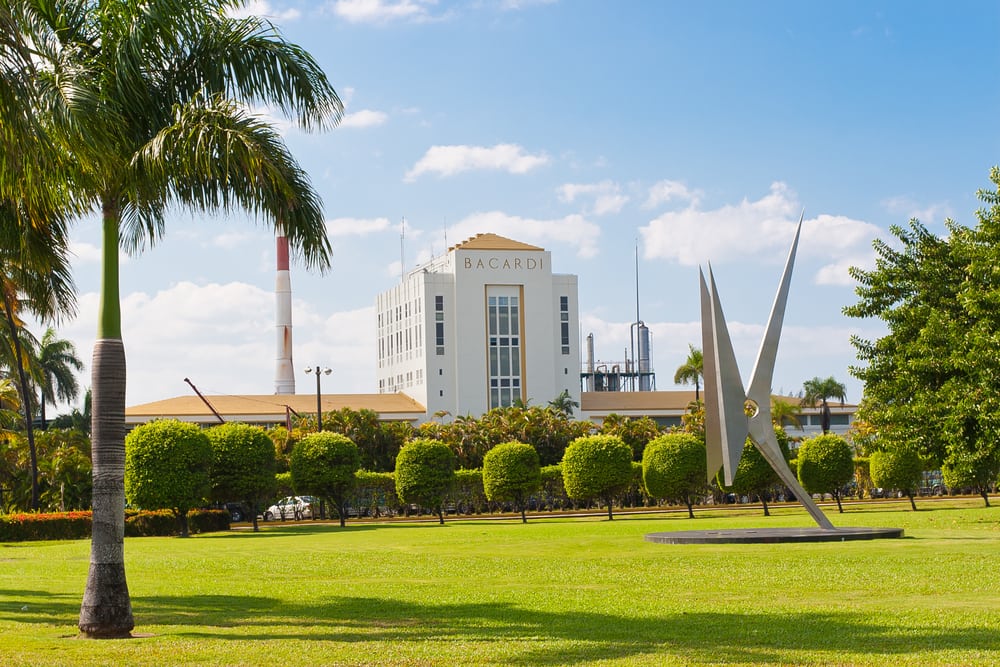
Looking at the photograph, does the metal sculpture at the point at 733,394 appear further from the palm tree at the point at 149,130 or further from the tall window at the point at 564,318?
the tall window at the point at 564,318

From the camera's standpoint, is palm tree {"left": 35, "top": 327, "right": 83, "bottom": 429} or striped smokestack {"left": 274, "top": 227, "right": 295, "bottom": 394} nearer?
palm tree {"left": 35, "top": 327, "right": 83, "bottom": 429}

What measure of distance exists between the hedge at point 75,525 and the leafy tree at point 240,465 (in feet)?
4.37

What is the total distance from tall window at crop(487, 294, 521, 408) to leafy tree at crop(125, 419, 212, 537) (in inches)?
2442

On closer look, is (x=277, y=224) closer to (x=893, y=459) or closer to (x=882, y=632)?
(x=882, y=632)

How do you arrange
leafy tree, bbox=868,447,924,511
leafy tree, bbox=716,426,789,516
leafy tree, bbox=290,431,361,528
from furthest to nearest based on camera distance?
1. leafy tree, bbox=290,431,361,528
2. leafy tree, bbox=868,447,924,511
3. leafy tree, bbox=716,426,789,516

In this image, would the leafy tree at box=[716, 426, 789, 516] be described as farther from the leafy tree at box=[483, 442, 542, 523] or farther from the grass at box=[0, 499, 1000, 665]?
the grass at box=[0, 499, 1000, 665]

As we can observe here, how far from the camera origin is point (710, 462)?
29.6m

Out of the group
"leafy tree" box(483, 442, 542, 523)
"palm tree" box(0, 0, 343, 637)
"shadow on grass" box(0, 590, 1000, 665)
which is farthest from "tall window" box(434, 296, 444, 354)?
"palm tree" box(0, 0, 343, 637)

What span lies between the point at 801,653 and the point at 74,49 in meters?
9.84

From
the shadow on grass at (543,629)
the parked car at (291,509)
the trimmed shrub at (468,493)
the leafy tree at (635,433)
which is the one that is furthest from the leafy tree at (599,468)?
the shadow on grass at (543,629)

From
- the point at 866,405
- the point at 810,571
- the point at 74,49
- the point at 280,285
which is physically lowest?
the point at 810,571

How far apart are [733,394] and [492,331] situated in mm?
74191

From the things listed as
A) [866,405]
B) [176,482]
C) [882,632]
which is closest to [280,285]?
[176,482]

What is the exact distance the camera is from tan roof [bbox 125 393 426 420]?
90312mm
